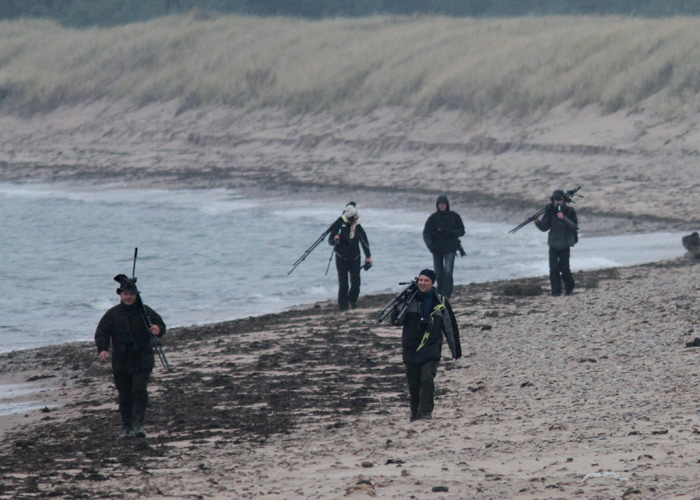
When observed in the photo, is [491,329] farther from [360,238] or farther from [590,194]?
[590,194]

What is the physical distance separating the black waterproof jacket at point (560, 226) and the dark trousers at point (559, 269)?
0.11 meters

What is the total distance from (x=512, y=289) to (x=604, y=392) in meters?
6.41

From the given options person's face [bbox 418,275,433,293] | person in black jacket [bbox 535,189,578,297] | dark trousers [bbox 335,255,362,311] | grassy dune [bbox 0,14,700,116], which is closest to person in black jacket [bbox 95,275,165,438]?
person's face [bbox 418,275,433,293]

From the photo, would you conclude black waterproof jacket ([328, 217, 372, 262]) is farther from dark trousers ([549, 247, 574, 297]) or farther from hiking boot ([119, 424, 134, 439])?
hiking boot ([119, 424, 134, 439])

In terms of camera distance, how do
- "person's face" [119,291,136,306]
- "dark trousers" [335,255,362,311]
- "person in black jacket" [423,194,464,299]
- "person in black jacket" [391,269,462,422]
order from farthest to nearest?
"dark trousers" [335,255,362,311]
"person in black jacket" [423,194,464,299]
"person in black jacket" [391,269,462,422]
"person's face" [119,291,136,306]

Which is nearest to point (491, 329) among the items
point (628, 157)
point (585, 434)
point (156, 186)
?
point (585, 434)

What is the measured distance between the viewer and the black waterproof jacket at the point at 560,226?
50.4ft

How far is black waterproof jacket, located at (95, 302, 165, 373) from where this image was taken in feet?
31.8

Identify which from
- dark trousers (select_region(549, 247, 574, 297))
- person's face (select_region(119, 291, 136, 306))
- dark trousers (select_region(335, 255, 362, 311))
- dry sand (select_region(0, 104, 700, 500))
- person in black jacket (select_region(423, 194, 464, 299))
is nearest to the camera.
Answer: dry sand (select_region(0, 104, 700, 500))

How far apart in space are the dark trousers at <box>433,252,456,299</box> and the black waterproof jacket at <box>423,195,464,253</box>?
108 mm

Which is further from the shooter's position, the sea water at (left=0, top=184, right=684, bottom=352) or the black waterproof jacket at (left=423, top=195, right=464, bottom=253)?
the sea water at (left=0, top=184, right=684, bottom=352)

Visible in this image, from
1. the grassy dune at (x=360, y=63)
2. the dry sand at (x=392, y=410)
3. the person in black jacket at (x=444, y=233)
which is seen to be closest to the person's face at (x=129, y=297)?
the dry sand at (x=392, y=410)

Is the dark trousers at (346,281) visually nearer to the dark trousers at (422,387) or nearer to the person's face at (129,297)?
the dark trousers at (422,387)

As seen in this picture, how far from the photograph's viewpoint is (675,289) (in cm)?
1534
